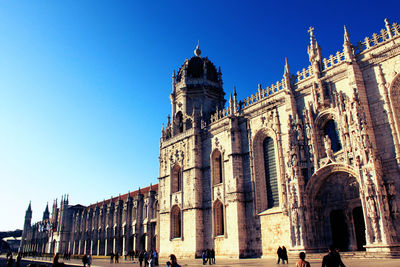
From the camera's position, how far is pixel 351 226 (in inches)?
811

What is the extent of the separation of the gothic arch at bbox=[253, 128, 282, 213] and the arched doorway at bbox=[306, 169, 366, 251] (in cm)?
317

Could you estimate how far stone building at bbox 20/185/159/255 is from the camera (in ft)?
155

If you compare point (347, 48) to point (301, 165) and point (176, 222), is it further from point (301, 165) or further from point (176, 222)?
point (176, 222)

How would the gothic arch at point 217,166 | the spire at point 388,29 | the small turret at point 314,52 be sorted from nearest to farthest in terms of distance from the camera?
the spire at point 388,29 → the small turret at point 314,52 → the gothic arch at point 217,166

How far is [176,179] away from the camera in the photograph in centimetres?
3478

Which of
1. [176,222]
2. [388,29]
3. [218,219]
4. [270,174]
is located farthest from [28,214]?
[388,29]

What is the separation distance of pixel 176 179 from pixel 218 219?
7638 mm

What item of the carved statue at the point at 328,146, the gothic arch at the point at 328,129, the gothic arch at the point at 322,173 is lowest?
the gothic arch at the point at 322,173

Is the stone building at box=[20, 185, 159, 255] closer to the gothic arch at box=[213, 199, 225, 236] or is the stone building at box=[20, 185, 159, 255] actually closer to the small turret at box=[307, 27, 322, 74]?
the gothic arch at box=[213, 199, 225, 236]

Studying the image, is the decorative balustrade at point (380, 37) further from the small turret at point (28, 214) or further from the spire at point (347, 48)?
the small turret at point (28, 214)

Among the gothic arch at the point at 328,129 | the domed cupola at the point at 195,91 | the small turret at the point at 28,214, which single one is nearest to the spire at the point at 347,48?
the gothic arch at the point at 328,129

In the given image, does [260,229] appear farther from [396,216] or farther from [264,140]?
[396,216]

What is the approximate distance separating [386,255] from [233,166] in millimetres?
13284

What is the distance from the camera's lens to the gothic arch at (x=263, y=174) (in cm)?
2525
